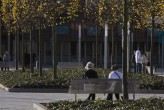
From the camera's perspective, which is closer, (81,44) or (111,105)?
(111,105)

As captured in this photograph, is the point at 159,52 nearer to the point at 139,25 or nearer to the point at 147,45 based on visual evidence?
the point at 147,45

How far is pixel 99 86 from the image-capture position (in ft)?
60.3

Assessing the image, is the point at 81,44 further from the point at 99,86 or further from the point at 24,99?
the point at 99,86

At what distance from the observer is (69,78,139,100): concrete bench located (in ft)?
60.1

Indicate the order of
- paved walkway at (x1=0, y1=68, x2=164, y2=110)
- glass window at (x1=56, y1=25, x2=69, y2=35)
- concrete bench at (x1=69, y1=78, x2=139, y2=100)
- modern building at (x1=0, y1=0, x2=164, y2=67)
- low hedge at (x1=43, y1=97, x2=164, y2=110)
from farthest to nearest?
glass window at (x1=56, y1=25, x2=69, y2=35), modern building at (x1=0, y1=0, x2=164, y2=67), concrete bench at (x1=69, y1=78, x2=139, y2=100), paved walkway at (x1=0, y1=68, x2=164, y2=110), low hedge at (x1=43, y1=97, x2=164, y2=110)

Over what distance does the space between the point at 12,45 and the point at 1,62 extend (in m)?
23.9

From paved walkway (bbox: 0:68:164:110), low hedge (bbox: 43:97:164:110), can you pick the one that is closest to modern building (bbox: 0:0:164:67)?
paved walkway (bbox: 0:68:164:110)

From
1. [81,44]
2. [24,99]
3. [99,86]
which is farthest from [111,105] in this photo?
[81,44]

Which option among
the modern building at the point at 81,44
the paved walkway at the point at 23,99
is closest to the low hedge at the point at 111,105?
the paved walkway at the point at 23,99

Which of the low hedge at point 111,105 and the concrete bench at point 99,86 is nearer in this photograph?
the low hedge at point 111,105

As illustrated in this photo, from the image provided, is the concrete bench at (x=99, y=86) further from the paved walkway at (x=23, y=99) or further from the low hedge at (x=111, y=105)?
the low hedge at (x=111, y=105)

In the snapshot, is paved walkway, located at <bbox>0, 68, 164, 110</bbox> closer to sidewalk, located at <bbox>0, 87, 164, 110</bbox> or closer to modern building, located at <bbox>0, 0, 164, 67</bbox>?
sidewalk, located at <bbox>0, 87, 164, 110</bbox>

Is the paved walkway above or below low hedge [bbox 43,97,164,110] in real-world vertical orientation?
below

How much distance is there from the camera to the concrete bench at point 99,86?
18.3 m
